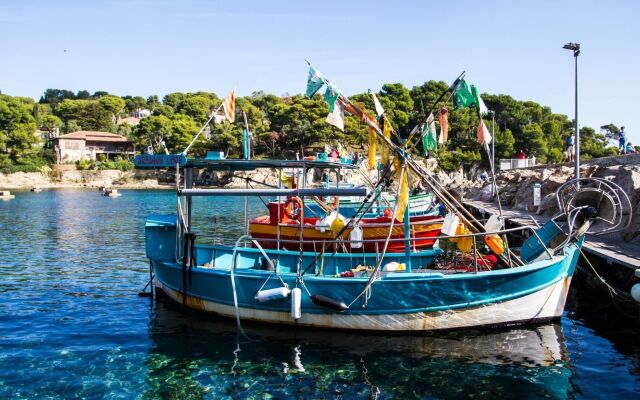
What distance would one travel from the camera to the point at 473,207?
3919cm

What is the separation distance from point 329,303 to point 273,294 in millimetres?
1410

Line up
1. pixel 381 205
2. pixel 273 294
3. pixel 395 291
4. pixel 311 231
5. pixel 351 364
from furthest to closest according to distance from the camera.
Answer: pixel 381 205
pixel 311 231
pixel 273 294
pixel 395 291
pixel 351 364

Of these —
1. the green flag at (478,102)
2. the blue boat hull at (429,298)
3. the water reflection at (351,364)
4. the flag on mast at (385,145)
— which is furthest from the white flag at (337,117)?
the water reflection at (351,364)

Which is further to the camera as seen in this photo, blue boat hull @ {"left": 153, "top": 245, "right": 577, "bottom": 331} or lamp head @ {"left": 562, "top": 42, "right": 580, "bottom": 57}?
lamp head @ {"left": 562, "top": 42, "right": 580, "bottom": 57}

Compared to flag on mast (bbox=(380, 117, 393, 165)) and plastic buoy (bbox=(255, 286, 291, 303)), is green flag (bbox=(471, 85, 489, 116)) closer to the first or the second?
flag on mast (bbox=(380, 117, 393, 165))

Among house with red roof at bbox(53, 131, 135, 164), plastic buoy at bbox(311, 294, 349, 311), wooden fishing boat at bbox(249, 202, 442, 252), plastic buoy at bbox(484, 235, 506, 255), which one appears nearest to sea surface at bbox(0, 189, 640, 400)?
plastic buoy at bbox(311, 294, 349, 311)

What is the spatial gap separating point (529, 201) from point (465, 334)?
22.4 m

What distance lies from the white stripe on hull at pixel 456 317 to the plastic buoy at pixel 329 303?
0.40 meters

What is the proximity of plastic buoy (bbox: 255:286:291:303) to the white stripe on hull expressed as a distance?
2.10 feet

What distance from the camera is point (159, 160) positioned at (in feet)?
48.1

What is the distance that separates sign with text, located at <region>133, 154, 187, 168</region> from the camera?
14.4 metres

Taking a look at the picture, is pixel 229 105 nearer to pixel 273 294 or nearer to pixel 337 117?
pixel 337 117

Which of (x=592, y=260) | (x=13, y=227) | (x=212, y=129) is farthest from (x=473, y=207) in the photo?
(x=212, y=129)

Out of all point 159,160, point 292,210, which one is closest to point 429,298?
point 159,160
